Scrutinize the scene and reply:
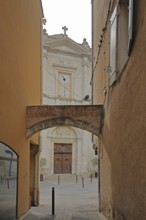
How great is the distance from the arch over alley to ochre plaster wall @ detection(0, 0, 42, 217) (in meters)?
0.46

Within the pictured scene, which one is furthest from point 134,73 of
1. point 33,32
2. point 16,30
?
point 33,32

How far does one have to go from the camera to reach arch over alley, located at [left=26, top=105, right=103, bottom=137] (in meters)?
12.3

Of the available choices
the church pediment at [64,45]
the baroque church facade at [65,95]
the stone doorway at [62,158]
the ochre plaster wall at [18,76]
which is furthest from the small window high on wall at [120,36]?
the church pediment at [64,45]

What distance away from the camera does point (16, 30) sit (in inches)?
411

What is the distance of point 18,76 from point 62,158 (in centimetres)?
2268

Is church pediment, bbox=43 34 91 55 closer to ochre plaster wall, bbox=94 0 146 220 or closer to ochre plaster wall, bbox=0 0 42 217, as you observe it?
ochre plaster wall, bbox=0 0 42 217

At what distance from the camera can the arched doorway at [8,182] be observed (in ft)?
27.4

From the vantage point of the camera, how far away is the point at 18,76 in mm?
10703

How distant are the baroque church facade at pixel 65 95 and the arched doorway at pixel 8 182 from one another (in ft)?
69.2

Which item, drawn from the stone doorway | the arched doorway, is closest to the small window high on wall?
the arched doorway

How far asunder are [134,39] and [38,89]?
1040cm

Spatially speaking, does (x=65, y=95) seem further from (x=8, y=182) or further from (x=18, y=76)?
(x=8, y=182)

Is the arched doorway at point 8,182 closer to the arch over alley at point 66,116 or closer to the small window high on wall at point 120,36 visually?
the arch over alley at point 66,116

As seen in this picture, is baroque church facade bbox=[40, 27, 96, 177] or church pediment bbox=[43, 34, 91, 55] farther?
church pediment bbox=[43, 34, 91, 55]
